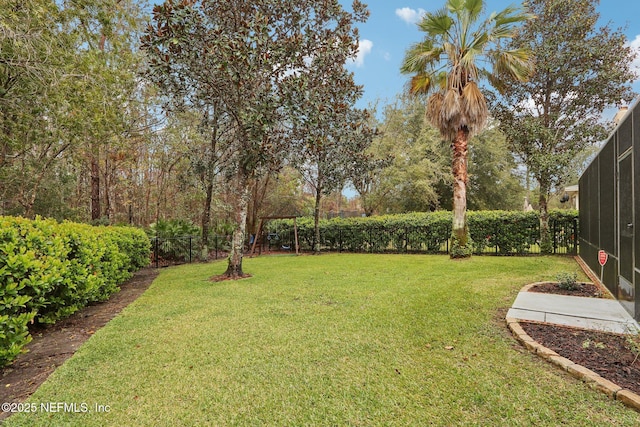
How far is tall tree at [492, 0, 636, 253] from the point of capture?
8.77 meters

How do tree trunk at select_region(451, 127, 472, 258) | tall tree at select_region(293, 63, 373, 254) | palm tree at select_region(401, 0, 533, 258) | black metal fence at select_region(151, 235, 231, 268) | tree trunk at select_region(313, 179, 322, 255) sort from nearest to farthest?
→ tall tree at select_region(293, 63, 373, 254) < palm tree at select_region(401, 0, 533, 258) < tree trunk at select_region(451, 127, 472, 258) < black metal fence at select_region(151, 235, 231, 268) < tree trunk at select_region(313, 179, 322, 255)

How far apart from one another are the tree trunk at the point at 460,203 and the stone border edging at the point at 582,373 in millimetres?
5852

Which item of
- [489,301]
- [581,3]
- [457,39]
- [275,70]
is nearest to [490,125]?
[581,3]

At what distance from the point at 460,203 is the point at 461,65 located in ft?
11.9

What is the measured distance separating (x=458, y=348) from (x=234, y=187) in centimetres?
1354

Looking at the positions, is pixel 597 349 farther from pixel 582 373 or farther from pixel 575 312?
pixel 575 312

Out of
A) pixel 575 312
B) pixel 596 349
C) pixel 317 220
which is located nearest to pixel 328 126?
pixel 317 220

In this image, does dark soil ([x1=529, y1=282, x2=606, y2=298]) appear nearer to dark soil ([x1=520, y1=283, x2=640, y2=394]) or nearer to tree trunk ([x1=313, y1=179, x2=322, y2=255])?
dark soil ([x1=520, y1=283, x2=640, y2=394])

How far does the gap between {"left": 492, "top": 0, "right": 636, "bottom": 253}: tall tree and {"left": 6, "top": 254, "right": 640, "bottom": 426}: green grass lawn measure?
665 centimetres

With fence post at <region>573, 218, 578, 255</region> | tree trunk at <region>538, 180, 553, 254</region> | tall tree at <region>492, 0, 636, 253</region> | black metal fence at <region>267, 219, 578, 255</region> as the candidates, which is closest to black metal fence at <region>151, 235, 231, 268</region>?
black metal fence at <region>267, 219, 578, 255</region>

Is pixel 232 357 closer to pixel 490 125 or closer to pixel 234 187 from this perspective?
pixel 234 187

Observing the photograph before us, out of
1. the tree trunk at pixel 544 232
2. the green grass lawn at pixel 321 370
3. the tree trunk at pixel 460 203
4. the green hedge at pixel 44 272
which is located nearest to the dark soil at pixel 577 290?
the green grass lawn at pixel 321 370

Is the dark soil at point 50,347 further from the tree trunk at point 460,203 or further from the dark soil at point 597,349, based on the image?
the tree trunk at point 460,203

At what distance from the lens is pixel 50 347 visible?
11.0ft
